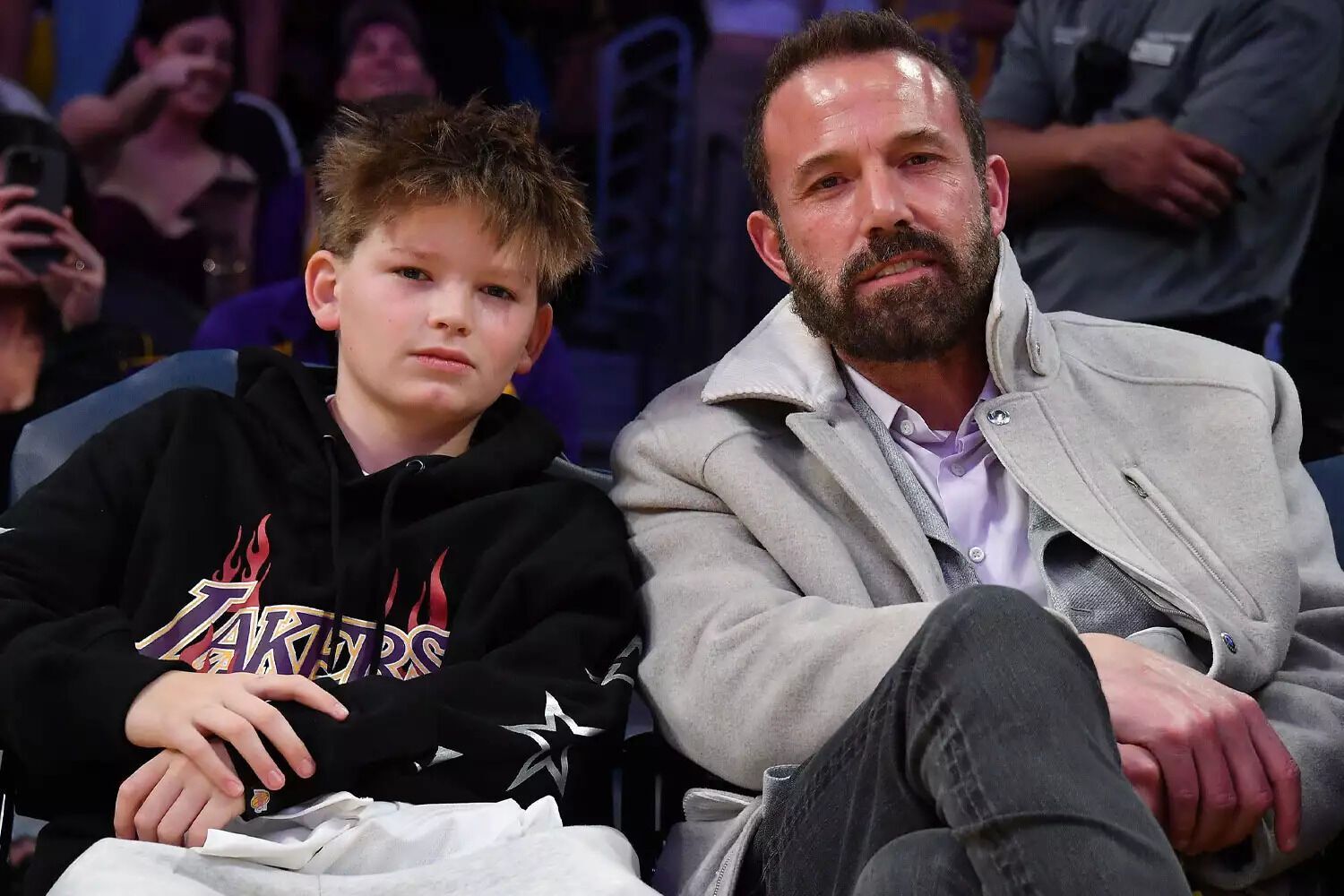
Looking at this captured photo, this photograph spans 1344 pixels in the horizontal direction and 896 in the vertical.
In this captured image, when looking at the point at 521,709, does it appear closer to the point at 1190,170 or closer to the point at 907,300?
the point at 907,300

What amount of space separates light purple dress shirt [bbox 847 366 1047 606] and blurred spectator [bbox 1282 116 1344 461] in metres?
1.20

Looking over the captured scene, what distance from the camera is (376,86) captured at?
2.96 meters

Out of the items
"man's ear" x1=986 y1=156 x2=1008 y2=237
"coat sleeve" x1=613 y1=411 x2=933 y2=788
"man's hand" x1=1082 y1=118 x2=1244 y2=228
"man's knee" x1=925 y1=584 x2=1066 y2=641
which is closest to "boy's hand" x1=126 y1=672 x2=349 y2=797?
"coat sleeve" x1=613 y1=411 x2=933 y2=788

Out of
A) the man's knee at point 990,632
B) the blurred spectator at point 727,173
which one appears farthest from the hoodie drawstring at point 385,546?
the blurred spectator at point 727,173

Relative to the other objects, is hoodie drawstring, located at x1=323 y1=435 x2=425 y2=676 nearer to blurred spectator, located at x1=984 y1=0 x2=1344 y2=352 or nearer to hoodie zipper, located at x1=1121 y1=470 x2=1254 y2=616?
hoodie zipper, located at x1=1121 y1=470 x2=1254 y2=616

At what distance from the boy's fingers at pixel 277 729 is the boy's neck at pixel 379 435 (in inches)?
18.7

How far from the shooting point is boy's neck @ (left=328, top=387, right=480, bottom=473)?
1.78 meters

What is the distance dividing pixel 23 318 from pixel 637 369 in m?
1.26

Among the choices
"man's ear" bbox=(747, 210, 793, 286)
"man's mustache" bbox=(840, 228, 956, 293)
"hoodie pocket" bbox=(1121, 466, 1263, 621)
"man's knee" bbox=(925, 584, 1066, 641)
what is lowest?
"hoodie pocket" bbox=(1121, 466, 1263, 621)

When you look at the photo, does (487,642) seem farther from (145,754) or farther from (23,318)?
(23,318)

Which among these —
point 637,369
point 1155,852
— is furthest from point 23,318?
point 1155,852

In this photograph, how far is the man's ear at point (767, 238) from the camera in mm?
1951

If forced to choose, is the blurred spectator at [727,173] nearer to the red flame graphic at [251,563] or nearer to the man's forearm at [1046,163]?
the man's forearm at [1046,163]

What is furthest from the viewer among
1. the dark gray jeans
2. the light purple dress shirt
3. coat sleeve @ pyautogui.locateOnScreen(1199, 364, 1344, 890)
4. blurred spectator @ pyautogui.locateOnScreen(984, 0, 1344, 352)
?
blurred spectator @ pyautogui.locateOnScreen(984, 0, 1344, 352)
